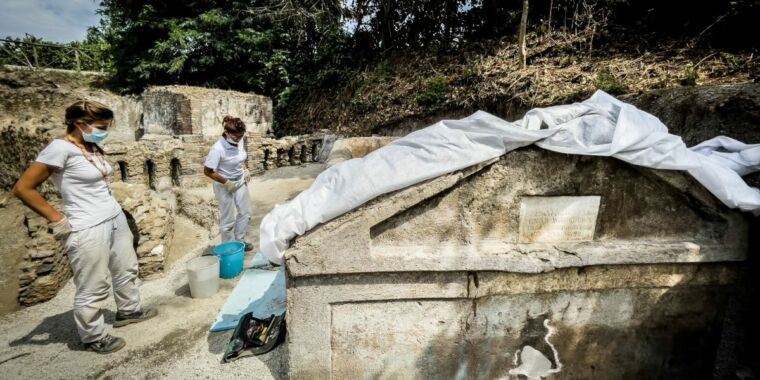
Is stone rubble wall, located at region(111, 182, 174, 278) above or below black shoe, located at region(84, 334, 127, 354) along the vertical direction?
above

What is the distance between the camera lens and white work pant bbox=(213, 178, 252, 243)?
4.26m

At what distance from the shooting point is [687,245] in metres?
2.08

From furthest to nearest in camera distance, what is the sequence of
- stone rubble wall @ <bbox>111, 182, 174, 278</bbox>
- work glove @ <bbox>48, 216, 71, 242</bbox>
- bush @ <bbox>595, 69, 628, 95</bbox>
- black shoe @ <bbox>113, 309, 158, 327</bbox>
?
1. bush @ <bbox>595, 69, 628, 95</bbox>
2. stone rubble wall @ <bbox>111, 182, 174, 278</bbox>
3. black shoe @ <bbox>113, 309, 158, 327</bbox>
4. work glove @ <bbox>48, 216, 71, 242</bbox>

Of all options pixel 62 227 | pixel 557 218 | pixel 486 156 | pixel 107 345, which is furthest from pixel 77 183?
pixel 557 218

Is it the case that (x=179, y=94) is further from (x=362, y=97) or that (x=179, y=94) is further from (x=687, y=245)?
(x=687, y=245)

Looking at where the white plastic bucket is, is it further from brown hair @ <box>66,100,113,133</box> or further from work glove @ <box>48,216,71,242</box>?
brown hair @ <box>66,100,113,133</box>

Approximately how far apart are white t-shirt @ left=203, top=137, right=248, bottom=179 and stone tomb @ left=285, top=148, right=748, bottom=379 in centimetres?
278

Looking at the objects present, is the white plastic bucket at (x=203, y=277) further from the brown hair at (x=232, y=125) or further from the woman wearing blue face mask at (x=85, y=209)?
the brown hair at (x=232, y=125)

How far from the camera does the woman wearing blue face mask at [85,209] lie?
2281 mm

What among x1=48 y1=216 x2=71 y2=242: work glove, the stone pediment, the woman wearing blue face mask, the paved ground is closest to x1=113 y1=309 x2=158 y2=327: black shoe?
the paved ground

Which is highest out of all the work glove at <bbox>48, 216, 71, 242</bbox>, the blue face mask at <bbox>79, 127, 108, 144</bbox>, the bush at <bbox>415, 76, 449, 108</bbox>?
the bush at <bbox>415, 76, 449, 108</bbox>

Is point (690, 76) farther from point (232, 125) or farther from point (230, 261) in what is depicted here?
point (230, 261)

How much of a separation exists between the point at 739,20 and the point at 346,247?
7143mm

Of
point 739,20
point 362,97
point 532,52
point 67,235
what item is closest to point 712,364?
point 67,235
